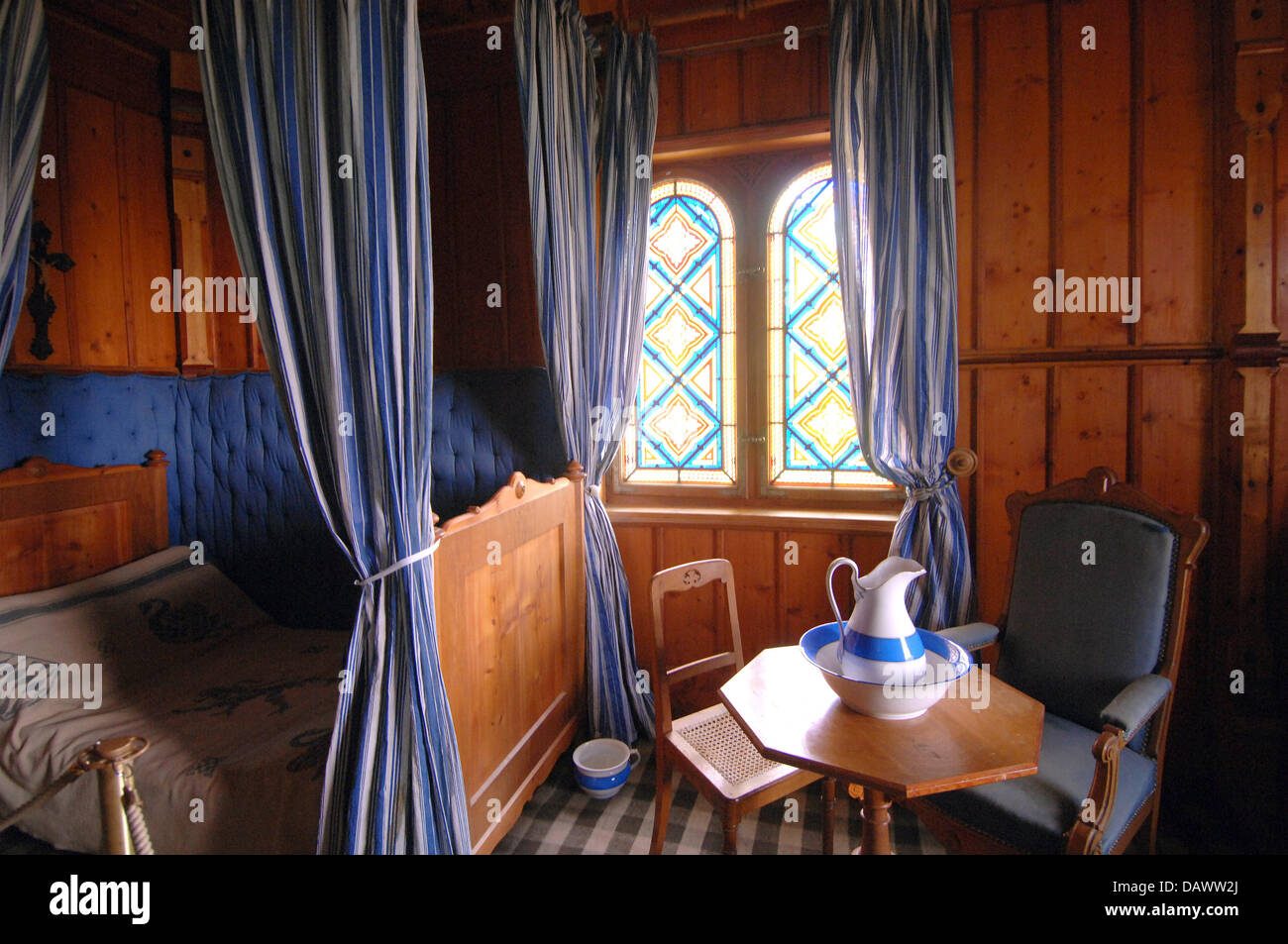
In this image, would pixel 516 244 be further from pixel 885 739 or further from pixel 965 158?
pixel 885 739

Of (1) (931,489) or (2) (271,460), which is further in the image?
(2) (271,460)

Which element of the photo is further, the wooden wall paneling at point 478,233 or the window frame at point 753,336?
the wooden wall paneling at point 478,233

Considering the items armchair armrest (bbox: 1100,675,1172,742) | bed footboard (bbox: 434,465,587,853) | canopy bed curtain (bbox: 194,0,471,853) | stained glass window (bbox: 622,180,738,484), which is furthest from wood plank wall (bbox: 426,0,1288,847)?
canopy bed curtain (bbox: 194,0,471,853)

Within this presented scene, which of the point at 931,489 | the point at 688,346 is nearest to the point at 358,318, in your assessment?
the point at 688,346

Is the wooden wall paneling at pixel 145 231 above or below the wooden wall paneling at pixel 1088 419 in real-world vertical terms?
above

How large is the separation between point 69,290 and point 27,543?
1.08 meters

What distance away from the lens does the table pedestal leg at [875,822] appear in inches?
59.1

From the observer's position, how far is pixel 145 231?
10.2 ft

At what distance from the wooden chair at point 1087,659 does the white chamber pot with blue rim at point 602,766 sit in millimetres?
1071

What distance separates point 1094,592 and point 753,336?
5.36 feet

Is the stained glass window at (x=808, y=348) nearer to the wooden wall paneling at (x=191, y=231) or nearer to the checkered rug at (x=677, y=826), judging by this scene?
the checkered rug at (x=677, y=826)

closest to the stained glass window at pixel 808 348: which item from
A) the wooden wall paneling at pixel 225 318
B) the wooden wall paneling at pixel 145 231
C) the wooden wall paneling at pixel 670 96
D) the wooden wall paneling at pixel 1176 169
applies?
the wooden wall paneling at pixel 670 96
